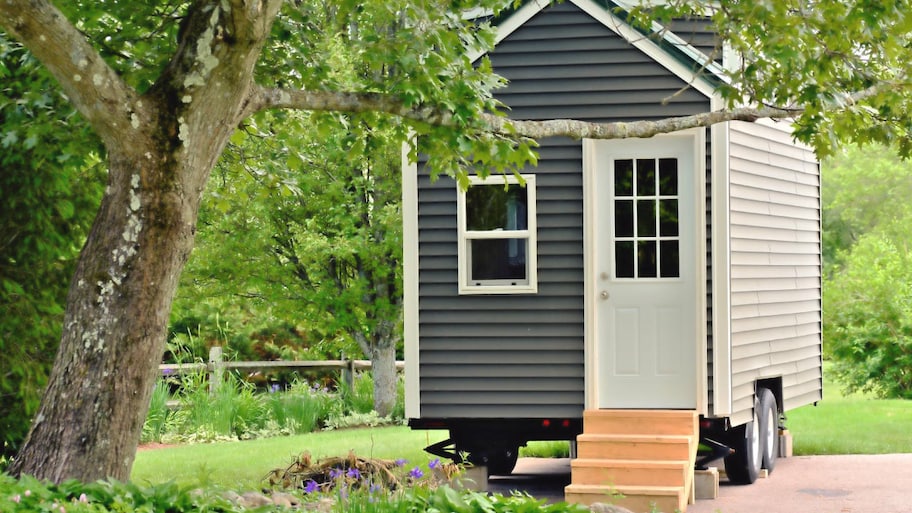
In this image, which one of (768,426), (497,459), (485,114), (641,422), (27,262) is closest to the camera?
(485,114)

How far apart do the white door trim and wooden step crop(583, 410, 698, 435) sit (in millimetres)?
156

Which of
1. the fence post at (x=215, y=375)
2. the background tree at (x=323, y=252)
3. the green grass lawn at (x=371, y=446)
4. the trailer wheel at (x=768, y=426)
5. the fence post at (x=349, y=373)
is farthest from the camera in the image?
the fence post at (x=349, y=373)

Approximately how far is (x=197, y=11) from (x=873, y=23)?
3861 mm

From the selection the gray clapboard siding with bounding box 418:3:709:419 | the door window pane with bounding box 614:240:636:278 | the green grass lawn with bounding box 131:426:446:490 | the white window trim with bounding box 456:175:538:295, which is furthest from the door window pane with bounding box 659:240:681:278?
the green grass lawn with bounding box 131:426:446:490

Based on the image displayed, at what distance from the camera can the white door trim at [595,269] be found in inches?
387

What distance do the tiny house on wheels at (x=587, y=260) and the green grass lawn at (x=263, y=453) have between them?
176cm

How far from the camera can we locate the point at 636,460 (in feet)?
30.9

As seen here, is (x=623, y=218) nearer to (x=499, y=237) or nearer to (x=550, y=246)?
(x=550, y=246)

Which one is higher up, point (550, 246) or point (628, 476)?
point (550, 246)

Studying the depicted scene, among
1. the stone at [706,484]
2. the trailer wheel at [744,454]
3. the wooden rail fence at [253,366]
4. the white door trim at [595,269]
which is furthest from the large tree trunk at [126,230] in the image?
the wooden rail fence at [253,366]

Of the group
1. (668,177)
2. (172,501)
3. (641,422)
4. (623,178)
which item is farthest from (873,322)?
(172,501)

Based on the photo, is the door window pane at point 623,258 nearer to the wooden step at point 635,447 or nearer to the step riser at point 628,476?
the wooden step at point 635,447

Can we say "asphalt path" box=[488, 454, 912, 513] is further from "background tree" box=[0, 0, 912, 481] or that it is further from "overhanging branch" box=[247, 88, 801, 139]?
"background tree" box=[0, 0, 912, 481]

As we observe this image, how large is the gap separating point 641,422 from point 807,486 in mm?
1764
